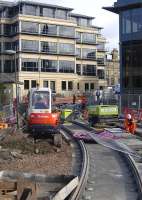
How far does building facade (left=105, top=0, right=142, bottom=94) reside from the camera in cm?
5966

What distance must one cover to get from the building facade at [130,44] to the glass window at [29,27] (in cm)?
4316

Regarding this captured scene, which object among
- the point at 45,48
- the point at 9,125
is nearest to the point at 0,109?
the point at 9,125

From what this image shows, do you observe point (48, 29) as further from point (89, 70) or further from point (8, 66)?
point (89, 70)

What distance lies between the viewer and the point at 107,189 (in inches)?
611

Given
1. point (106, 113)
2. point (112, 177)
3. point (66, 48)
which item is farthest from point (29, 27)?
point (112, 177)

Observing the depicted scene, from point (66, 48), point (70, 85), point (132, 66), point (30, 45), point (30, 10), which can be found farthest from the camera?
point (70, 85)

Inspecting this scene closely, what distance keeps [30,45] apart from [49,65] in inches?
239

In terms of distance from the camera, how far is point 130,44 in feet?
201

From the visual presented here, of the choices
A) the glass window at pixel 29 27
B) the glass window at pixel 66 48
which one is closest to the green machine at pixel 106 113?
the glass window at pixel 29 27

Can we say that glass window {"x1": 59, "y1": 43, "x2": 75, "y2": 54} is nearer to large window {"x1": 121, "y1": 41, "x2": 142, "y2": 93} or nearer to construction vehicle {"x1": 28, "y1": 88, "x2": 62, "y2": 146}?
large window {"x1": 121, "y1": 41, "x2": 142, "y2": 93}

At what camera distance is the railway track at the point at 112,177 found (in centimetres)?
1470

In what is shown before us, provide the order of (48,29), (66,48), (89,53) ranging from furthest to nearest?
(89,53) < (66,48) < (48,29)

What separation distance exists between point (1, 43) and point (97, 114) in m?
72.4

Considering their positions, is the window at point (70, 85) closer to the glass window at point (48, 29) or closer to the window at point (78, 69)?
the window at point (78, 69)
